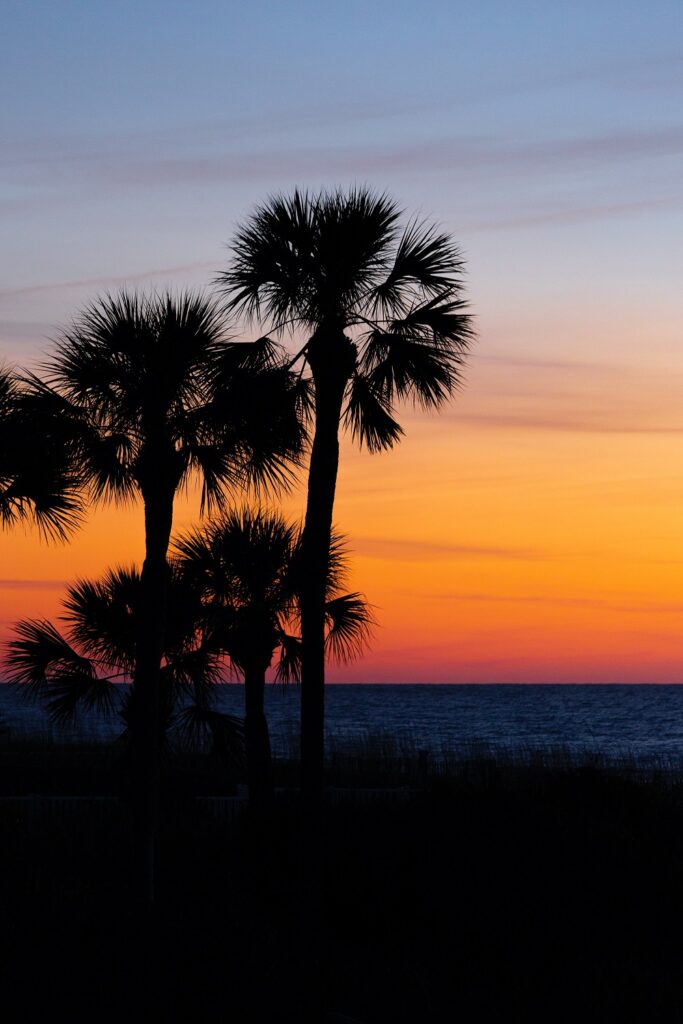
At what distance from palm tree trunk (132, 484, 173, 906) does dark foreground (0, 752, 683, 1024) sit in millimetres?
952

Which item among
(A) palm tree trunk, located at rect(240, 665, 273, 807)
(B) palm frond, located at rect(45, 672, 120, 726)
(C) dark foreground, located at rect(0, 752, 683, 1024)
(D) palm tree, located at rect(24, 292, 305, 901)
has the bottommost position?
(C) dark foreground, located at rect(0, 752, 683, 1024)

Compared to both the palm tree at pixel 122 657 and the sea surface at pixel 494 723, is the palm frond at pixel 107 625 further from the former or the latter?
the sea surface at pixel 494 723

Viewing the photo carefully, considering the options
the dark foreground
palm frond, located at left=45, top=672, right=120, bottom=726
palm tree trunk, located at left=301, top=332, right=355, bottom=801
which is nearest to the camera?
the dark foreground

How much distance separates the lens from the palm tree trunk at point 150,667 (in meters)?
17.3

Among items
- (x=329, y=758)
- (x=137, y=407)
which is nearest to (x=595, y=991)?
(x=137, y=407)

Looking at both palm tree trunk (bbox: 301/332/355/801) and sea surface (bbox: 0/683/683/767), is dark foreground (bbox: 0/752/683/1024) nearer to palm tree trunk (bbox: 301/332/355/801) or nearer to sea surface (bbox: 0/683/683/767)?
palm tree trunk (bbox: 301/332/355/801)

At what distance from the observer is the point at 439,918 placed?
1672 centimetres

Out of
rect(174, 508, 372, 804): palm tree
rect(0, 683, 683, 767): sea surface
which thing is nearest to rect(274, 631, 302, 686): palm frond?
rect(174, 508, 372, 804): palm tree

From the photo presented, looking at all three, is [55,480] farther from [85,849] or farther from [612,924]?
[612,924]

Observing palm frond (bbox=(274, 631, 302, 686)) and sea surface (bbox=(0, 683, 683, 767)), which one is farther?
sea surface (bbox=(0, 683, 683, 767))

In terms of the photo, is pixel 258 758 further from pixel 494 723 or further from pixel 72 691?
pixel 494 723

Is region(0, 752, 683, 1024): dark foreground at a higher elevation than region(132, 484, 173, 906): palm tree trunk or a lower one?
lower

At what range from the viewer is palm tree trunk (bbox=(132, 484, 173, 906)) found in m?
17.3

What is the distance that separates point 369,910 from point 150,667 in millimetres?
4643
